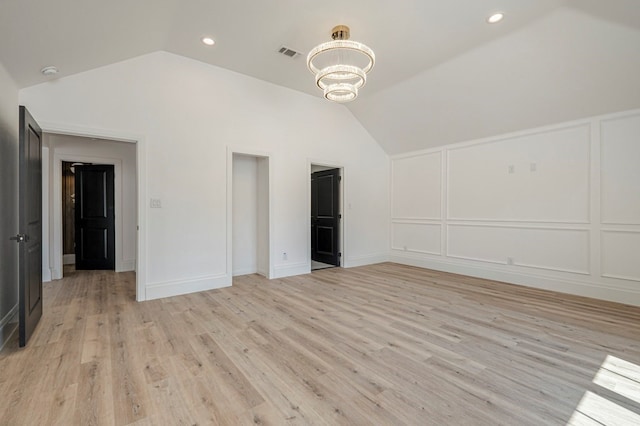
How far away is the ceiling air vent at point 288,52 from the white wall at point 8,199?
9.69 feet

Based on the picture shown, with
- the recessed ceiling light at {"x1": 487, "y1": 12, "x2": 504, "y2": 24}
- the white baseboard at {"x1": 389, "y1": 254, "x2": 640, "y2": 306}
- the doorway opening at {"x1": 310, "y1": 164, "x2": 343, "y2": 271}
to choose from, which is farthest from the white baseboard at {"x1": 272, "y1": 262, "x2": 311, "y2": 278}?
the recessed ceiling light at {"x1": 487, "y1": 12, "x2": 504, "y2": 24}

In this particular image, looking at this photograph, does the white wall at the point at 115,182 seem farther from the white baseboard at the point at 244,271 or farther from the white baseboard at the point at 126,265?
the white baseboard at the point at 244,271

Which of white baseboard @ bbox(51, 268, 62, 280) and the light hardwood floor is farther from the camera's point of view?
white baseboard @ bbox(51, 268, 62, 280)

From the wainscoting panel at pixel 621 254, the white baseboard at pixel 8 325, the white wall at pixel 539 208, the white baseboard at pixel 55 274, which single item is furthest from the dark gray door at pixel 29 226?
the wainscoting panel at pixel 621 254

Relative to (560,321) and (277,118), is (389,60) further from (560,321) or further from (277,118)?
(560,321)

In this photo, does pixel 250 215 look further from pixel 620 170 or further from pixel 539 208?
pixel 620 170

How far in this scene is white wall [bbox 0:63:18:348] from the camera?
2703 millimetres

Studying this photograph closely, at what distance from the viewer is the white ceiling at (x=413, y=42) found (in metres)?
2.72

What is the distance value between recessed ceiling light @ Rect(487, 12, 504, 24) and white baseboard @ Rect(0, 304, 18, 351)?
5.95 metres

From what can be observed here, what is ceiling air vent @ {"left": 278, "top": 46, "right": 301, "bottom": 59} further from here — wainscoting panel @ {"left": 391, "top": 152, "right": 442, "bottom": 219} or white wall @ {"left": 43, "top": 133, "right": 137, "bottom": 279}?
white wall @ {"left": 43, "top": 133, "right": 137, "bottom": 279}

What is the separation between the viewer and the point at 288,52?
402cm

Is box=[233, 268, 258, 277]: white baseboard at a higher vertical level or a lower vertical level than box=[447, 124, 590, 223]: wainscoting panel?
lower

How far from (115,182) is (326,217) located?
4469 millimetres

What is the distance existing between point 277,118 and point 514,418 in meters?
4.94
